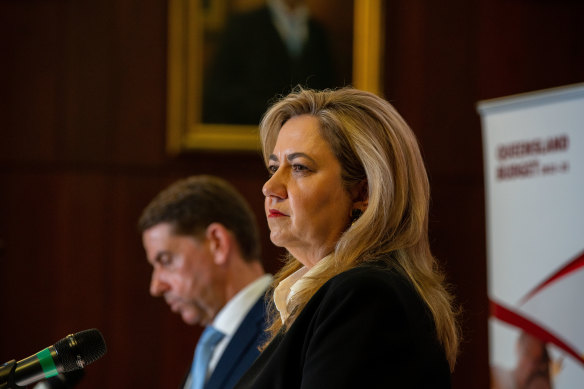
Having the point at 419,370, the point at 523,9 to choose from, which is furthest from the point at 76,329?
the point at 419,370

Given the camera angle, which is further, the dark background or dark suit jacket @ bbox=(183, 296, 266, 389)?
the dark background

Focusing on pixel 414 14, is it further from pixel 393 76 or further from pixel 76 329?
pixel 76 329

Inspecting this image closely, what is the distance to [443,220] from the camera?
573 cm

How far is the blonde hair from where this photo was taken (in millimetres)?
1803

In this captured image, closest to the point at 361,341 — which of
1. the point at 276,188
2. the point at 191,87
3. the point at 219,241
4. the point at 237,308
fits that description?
the point at 276,188

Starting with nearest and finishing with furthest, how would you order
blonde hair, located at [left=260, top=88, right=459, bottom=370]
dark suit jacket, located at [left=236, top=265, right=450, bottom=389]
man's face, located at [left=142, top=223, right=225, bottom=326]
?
dark suit jacket, located at [left=236, top=265, right=450, bottom=389]
blonde hair, located at [left=260, top=88, right=459, bottom=370]
man's face, located at [left=142, top=223, right=225, bottom=326]

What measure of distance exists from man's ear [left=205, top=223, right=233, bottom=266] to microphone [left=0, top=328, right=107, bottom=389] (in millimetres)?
1688

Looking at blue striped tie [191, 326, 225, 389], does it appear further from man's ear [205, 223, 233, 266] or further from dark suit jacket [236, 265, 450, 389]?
dark suit jacket [236, 265, 450, 389]

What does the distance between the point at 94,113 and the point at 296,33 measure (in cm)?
151

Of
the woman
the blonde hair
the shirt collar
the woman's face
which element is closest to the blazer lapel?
the shirt collar

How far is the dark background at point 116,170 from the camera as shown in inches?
216

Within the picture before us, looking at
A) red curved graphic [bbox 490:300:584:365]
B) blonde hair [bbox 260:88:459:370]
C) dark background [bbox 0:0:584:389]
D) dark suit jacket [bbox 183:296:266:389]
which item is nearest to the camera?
blonde hair [bbox 260:88:459:370]

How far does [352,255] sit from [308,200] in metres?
0.19

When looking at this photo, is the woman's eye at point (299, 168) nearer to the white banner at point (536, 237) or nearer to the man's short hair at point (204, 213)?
the man's short hair at point (204, 213)
